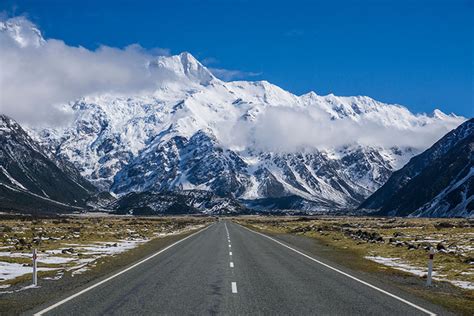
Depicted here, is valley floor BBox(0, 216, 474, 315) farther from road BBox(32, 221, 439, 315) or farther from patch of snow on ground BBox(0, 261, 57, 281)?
patch of snow on ground BBox(0, 261, 57, 281)

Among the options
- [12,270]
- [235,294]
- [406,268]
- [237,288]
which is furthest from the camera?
[406,268]

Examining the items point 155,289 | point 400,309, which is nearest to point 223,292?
point 155,289

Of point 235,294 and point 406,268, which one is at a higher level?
point 235,294

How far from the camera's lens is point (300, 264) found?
103 ft

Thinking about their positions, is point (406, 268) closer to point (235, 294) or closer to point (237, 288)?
point (237, 288)

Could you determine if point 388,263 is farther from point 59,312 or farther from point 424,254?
point 59,312

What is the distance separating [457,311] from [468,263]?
54.2 ft

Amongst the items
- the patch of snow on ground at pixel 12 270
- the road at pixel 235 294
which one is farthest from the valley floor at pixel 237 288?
the patch of snow on ground at pixel 12 270

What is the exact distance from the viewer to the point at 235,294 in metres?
19.1

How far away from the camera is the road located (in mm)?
16172

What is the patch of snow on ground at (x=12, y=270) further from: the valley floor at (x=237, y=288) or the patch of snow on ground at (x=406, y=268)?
the patch of snow on ground at (x=406, y=268)

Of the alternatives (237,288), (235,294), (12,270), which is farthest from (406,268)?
(12,270)

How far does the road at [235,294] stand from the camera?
1617 cm

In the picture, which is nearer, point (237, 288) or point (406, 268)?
point (237, 288)
